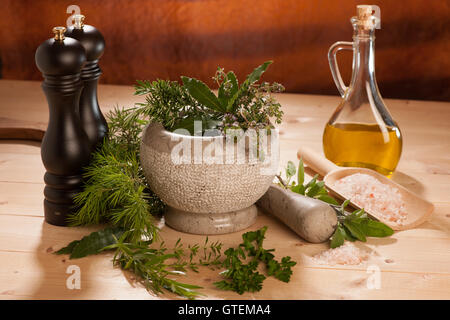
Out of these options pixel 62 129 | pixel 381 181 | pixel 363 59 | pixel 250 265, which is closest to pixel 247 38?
pixel 363 59

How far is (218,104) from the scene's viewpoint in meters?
0.73

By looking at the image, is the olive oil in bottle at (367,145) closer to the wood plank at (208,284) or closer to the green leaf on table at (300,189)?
the green leaf on table at (300,189)

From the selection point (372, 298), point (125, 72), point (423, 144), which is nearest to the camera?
point (372, 298)

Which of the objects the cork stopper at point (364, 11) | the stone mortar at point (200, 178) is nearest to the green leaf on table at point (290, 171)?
the stone mortar at point (200, 178)

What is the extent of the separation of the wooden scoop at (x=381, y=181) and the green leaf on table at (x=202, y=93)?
0.76 ft

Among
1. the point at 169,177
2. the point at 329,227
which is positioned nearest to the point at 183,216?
the point at 169,177

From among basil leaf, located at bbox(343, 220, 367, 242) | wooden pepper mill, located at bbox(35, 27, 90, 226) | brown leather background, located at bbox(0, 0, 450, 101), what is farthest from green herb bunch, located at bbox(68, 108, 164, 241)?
brown leather background, located at bbox(0, 0, 450, 101)

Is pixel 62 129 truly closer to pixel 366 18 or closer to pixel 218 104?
pixel 218 104

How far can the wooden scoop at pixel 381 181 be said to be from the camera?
0.77 m

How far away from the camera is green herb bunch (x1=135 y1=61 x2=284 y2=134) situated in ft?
2.33

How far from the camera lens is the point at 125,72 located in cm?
167

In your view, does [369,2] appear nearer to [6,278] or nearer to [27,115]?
[27,115]

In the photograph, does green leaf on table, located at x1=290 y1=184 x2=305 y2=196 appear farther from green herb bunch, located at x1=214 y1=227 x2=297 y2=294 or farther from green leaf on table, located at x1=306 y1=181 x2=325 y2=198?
green herb bunch, located at x1=214 y1=227 x2=297 y2=294

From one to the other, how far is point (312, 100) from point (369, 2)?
0.32 metres
